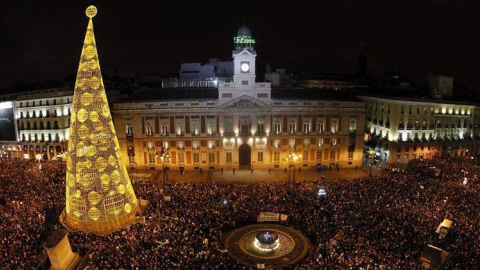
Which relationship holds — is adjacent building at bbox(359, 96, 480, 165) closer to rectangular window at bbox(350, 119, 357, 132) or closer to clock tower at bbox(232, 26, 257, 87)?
rectangular window at bbox(350, 119, 357, 132)

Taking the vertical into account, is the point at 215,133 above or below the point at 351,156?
above

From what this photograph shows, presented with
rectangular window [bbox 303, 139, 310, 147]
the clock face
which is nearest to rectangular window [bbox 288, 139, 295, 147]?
rectangular window [bbox 303, 139, 310, 147]

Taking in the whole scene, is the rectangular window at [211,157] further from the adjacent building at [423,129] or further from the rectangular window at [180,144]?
the adjacent building at [423,129]

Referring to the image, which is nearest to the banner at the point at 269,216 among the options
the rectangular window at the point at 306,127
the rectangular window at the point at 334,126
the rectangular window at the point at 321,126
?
the rectangular window at the point at 306,127

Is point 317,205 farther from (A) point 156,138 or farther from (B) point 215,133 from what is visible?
(A) point 156,138

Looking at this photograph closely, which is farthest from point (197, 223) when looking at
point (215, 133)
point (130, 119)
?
point (130, 119)

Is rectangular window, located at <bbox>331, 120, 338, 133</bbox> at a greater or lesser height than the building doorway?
greater
